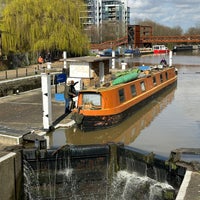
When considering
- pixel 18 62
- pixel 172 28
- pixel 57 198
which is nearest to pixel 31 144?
pixel 57 198

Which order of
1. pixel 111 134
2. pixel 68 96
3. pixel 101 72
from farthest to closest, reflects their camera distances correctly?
1. pixel 101 72
2. pixel 68 96
3. pixel 111 134

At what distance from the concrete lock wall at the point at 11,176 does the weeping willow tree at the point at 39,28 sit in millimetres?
26005

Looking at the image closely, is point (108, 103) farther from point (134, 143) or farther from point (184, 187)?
point (184, 187)

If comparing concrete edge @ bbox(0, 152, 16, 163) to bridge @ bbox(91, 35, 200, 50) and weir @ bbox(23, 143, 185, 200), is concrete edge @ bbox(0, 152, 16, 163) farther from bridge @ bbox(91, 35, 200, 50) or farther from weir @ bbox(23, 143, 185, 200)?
bridge @ bbox(91, 35, 200, 50)

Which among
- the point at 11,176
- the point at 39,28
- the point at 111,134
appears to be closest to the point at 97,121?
the point at 111,134

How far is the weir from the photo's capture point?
8.73 m

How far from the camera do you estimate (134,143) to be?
36.2ft

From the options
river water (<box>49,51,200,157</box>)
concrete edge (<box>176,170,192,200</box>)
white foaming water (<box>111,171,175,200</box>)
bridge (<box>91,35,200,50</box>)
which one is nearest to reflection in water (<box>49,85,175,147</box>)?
river water (<box>49,51,200,157</box>)

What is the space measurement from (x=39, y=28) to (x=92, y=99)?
23411mm

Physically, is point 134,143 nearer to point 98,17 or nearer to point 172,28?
point 98,17

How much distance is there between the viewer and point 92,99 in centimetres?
1207

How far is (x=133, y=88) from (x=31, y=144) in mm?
6479

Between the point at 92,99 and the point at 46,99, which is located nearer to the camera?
the point at 46,99

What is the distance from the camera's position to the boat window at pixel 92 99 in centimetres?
1202
